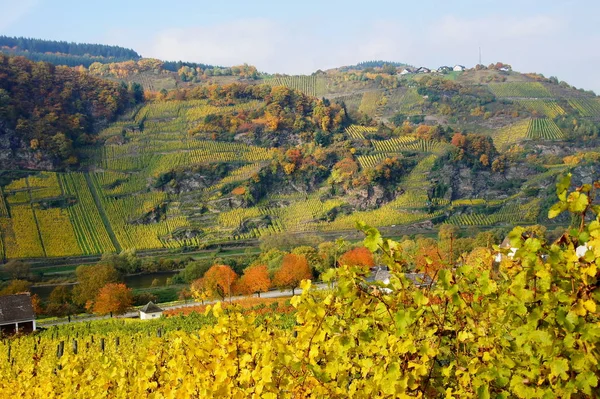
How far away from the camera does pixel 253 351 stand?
163 inches

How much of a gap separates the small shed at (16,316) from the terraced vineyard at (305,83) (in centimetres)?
9404

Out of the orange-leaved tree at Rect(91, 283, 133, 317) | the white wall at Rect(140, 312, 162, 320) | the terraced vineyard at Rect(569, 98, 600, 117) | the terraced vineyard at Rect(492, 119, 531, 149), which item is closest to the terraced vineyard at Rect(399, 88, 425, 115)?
the terraced vineyard at Rect(492, 119, 531, 149)

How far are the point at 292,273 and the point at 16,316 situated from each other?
53.4 ft

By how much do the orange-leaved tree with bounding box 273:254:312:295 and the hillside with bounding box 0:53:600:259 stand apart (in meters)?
19.5

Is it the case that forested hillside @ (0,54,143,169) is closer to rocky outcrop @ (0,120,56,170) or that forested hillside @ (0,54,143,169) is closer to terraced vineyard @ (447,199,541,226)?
rocky outcrop @ (0,120,56,170)

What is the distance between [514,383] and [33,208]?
2429 inches

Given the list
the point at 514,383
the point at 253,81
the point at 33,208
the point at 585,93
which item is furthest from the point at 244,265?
the point at 585,93

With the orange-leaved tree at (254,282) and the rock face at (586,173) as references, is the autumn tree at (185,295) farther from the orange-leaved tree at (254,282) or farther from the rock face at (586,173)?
the rock face at (586,173)

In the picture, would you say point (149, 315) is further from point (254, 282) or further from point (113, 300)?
point (254, 282)

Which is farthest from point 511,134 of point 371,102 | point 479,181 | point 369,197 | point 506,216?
point 369,197

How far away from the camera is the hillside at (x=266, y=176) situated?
60625 mm

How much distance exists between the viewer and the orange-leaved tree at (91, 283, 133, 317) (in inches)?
1351

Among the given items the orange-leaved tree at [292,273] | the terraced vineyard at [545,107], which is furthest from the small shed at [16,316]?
the terraced vineyard at [545,107]

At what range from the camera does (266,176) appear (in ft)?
234
